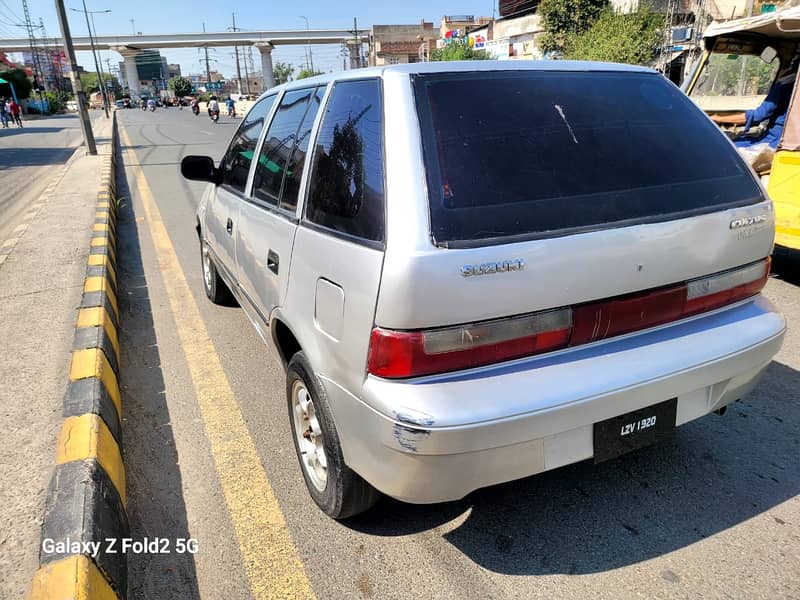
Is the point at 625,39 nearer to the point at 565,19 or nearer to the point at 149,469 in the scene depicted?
the point at 565,19

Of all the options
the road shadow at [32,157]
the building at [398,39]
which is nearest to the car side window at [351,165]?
the road shadow at [32,157]

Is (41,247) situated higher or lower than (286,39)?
lower

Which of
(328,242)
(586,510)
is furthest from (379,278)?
(586,510)

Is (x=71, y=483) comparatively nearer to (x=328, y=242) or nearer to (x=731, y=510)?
(x=328, y=242)

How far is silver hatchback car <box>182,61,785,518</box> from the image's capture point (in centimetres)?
176

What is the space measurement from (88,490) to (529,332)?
6.18 ft

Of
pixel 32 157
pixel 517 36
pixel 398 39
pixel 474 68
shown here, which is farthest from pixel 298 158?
pixel 398 39

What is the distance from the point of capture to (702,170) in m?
2.33

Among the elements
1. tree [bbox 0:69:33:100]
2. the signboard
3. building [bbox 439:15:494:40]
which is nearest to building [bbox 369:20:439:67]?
building [bbox 439:15:494:40]

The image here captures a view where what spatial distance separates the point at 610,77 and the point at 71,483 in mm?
2904

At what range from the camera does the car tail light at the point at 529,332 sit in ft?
5.78

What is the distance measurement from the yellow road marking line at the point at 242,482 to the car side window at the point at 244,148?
1.29 metres

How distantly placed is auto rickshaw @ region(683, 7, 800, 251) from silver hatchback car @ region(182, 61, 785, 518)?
337cm

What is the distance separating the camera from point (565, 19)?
1277 inches
